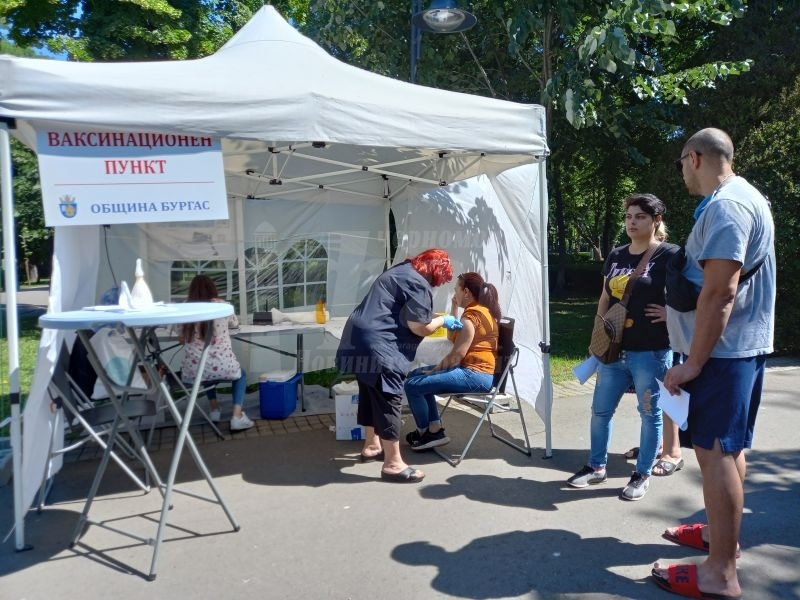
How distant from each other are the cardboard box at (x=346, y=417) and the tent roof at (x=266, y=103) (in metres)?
2.02

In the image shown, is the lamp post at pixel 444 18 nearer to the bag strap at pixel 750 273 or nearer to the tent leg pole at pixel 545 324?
the tent leg pole at pixel 545 324

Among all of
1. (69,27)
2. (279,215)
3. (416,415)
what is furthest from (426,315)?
(69,27)

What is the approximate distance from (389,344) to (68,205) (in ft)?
6.56

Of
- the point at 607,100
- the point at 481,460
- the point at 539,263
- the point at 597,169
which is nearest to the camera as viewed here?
the point at 481,460

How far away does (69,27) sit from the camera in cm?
1170

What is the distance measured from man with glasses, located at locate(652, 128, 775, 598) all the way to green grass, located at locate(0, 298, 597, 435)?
3.85 metres

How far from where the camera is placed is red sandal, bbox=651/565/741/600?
99.4 inches

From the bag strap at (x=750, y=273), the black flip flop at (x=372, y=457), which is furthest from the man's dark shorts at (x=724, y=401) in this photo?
the black flip flop at (x=372, y=457)

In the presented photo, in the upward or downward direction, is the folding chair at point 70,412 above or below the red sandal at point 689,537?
above

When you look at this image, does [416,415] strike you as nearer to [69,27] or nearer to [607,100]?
[607,100]

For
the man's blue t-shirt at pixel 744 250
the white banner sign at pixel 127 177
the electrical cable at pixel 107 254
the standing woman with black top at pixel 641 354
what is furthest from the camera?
the electrical cable at pixel 107 254

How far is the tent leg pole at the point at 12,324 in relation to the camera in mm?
2924

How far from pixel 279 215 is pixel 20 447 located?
4118mm

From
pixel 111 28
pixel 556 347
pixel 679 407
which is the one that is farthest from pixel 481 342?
pixel 111 28
